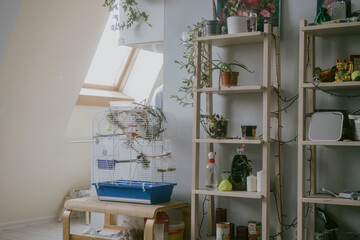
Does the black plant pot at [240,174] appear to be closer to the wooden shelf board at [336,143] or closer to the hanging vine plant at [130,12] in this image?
the wooden shelf board at [336,143]

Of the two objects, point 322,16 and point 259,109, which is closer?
point 322,16

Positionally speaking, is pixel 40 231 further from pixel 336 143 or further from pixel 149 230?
pixel 336 143

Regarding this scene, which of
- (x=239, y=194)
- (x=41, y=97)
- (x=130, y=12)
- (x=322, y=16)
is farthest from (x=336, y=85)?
(x=41, y=97)

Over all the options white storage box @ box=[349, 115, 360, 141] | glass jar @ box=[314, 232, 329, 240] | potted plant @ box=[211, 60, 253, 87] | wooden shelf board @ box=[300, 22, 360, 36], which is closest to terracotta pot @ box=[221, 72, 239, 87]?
potted plant @ box=[211, 60, 253, 87]

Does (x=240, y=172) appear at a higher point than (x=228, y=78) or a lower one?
lower

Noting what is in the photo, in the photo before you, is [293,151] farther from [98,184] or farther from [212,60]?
[98,184]

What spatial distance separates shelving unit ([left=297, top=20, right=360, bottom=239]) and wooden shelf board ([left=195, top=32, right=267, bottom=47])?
0.28 meters

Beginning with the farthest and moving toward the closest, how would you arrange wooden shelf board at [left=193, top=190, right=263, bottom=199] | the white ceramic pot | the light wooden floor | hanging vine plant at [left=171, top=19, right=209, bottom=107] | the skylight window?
the skylight window
the light wooden floor
hanging vine plant at [left=171, top=19, right=209, bottom=107]
the white ceramic pot
wooden shelf board at [left=193, top=190, right=263, bottom=199]

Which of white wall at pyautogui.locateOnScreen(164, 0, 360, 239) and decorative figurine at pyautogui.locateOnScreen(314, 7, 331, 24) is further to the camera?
white wall at pyautogui.locateOnScreen(164, 0, 360, 239)

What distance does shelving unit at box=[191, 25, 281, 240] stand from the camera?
8.97ft

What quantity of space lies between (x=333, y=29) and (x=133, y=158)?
5.33ft

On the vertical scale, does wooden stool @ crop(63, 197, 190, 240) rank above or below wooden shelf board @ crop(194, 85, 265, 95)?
below

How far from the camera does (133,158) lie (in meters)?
3.43

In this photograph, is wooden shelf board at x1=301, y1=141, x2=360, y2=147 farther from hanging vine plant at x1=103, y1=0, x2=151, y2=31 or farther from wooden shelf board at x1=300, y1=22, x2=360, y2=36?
hanging vine plant at x1=103, y1=0, x2=151, y2=31
